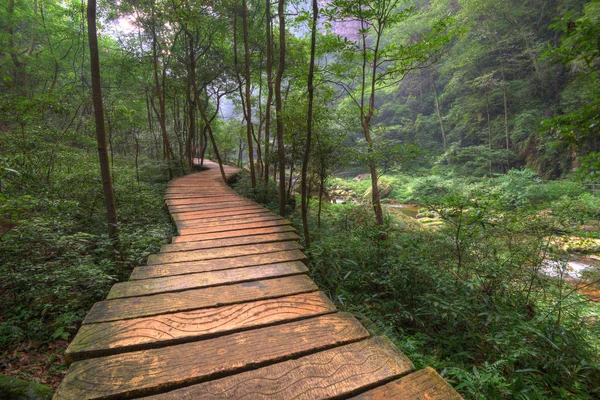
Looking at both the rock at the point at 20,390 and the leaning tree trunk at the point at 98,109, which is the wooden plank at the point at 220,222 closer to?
the leaning tree trunk at the point at 98,109

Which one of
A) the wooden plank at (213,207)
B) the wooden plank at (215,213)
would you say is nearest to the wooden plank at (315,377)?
the wooden plank at (215,213)

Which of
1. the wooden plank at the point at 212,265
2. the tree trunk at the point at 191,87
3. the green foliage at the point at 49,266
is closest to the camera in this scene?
the wooden plank at the point at 212,265

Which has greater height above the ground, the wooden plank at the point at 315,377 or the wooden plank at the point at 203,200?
the wooden plank at the point at 203,200

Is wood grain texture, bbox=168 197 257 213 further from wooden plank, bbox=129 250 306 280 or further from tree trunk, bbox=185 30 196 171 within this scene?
tree trunk, bbox=185 30 196 171

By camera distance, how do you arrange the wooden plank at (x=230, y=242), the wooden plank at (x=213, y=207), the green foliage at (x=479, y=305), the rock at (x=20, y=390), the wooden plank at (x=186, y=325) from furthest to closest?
the wooden plank at (x=213, y=207) → the wooden plank at (x=230, y=242) → the green foliage at (x=479, y=305) → the rock at (x=20, y=390) → the wooden plank at (x=186, y=325)

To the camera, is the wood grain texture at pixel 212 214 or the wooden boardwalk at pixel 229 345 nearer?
the wooden boardwalk at pixel 229 345

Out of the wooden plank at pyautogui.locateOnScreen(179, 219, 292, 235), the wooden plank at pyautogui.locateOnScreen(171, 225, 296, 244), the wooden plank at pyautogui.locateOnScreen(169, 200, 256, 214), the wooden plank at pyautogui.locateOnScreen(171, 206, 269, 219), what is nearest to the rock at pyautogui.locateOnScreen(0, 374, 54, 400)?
the wooden plank at pyautogui.locateOnScreen(171, 225, 296, 244)

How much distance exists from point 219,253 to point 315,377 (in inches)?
76.9

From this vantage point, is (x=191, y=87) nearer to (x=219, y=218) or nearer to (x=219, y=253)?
(x=219, y=218)

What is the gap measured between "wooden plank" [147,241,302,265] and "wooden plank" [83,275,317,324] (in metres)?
0.71

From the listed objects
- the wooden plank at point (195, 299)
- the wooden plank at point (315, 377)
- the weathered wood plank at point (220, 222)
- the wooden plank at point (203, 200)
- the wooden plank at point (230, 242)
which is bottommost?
the wooden plank at point (315, 377)

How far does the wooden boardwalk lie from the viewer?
122 cm

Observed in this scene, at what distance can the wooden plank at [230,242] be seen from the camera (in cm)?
304

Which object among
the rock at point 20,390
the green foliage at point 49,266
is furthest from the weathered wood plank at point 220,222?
the rock at point 20,390
